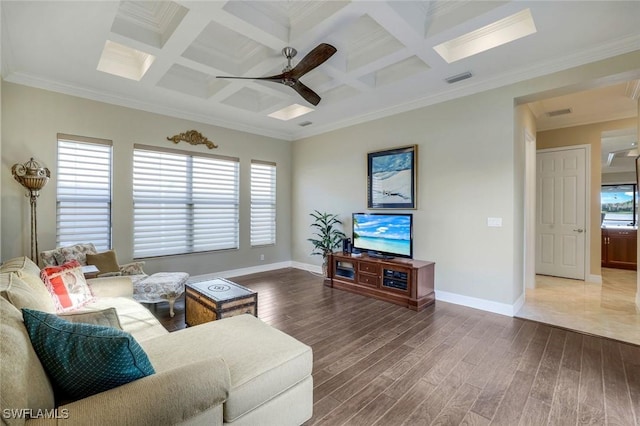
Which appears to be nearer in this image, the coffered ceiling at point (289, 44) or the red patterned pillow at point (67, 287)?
the red patterned pillow at point (67, 287)

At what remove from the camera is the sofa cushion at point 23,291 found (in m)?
1.40

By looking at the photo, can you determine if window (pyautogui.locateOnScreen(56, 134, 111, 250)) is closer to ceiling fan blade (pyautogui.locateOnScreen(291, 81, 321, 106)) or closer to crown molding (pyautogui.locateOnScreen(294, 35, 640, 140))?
ceiling fan blade (pyautogui.locateOnScreen(291, 81, 321, 106))

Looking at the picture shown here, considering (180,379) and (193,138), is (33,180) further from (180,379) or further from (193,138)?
(180,379)

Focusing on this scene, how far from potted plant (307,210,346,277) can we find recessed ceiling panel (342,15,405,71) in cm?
279

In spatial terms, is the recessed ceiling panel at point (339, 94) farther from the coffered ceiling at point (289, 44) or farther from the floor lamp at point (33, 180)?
the floor lamp at point (33, 180)

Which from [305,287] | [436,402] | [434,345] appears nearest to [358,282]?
[305,287]

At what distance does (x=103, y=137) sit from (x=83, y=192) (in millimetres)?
819

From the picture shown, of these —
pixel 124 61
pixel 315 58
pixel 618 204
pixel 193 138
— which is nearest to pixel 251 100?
pixel 193 138

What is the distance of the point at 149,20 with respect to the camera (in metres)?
2.81

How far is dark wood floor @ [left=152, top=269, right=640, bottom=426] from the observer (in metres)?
1.87

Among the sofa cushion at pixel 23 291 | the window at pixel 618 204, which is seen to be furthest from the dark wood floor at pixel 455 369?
the window at pixel 618 204

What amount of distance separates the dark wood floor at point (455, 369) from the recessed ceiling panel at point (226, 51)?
3.02 metres

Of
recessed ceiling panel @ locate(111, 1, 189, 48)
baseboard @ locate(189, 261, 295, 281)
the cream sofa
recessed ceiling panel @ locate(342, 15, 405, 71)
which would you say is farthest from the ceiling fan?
baseboard @ locate(189, 261, 295, 281)

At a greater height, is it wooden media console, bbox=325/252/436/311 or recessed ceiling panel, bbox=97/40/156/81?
recessed ceiling panel, bbox=97/40/156/81
